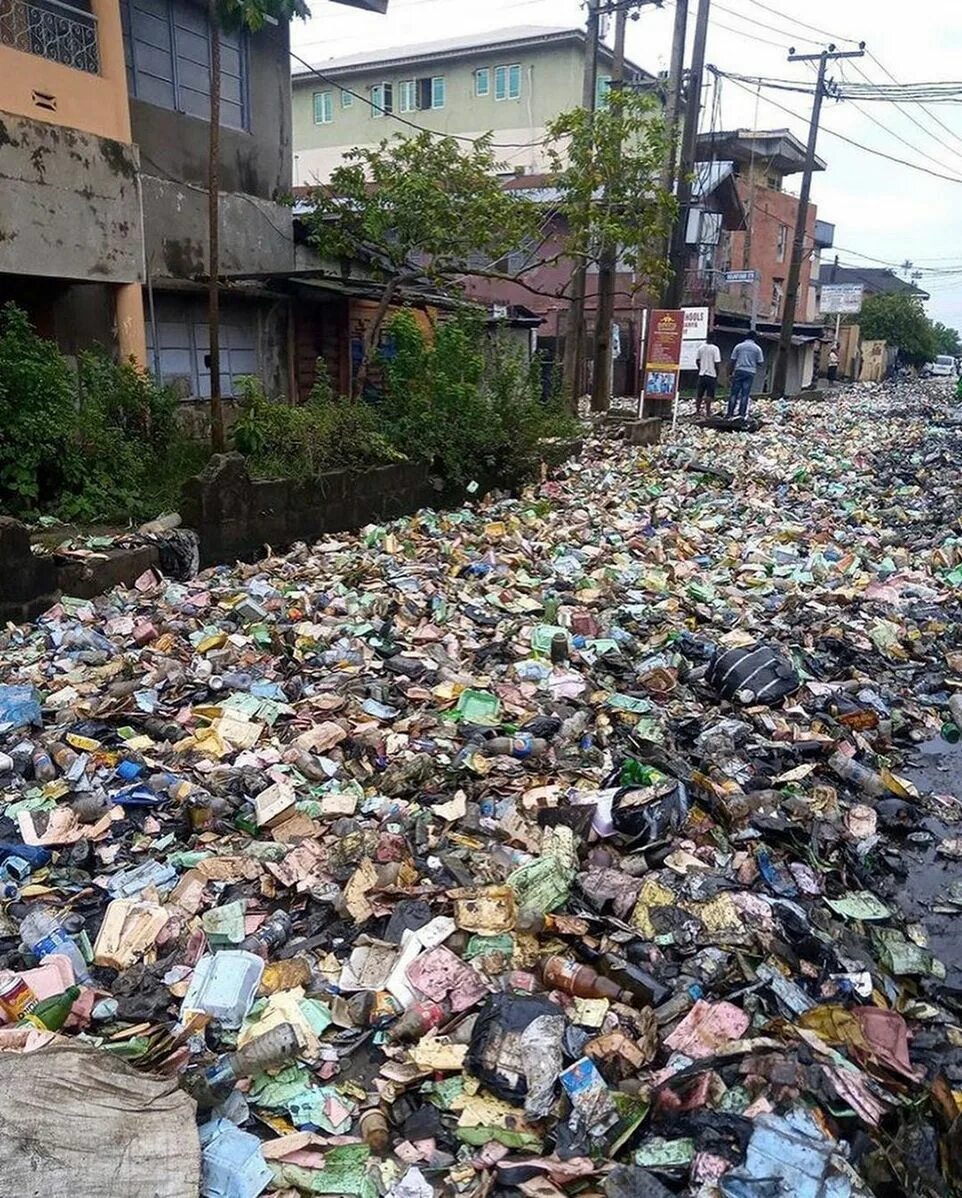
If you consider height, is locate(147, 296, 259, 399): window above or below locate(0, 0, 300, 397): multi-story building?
below

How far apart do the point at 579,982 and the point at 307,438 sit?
5402 millimetres

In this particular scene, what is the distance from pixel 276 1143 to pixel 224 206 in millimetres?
10264

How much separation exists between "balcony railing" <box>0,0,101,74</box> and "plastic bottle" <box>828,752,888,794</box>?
782 centimetres

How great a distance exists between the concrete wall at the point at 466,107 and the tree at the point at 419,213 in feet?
48.3

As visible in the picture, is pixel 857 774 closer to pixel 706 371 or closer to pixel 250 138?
pixel 250 138

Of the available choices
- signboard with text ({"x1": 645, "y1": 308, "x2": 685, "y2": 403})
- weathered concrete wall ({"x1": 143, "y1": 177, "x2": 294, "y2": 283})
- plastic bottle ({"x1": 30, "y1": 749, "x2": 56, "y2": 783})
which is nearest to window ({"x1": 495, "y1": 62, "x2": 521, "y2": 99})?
signboard with text ({"x1": 645, "y1": 308, "x2": 685, "y2": 403})

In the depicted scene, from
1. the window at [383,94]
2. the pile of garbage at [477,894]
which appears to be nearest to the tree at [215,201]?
the pile of garbage at [477,894]

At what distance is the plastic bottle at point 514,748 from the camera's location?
12.6 ft

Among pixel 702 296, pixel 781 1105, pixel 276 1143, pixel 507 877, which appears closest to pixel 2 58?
pixel 507 877

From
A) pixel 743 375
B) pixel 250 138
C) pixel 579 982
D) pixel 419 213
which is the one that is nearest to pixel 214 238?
pixel 419 213

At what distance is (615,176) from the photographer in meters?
11.0

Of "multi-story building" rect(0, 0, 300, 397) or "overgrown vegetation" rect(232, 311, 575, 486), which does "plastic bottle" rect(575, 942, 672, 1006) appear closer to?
"overgrown vegetation" rect(232, 311, 575, 486)

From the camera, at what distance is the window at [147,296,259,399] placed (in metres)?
9.93

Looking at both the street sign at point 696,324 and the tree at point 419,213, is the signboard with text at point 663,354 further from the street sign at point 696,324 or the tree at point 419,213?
the tree at point 419,213
